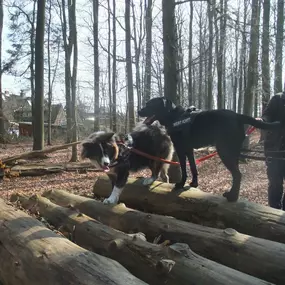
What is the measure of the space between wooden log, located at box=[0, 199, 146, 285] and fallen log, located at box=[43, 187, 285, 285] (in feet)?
3.76

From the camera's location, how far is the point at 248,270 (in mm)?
3223

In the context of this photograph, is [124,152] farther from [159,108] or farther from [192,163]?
[192,163]

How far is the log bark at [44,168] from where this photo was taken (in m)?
9.95

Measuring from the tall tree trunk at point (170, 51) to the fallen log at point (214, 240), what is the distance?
117 inches

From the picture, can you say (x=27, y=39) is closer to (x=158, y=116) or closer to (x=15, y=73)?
(x=15, y=73)

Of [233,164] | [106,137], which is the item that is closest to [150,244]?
[233,164]

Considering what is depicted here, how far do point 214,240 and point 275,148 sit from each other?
84.7 inches

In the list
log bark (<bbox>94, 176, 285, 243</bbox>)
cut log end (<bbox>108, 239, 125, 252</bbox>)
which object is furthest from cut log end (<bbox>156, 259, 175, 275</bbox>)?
log bark (<bbox>94, 176, 285, 243</bbox>)

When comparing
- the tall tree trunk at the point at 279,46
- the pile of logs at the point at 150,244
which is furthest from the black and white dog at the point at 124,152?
the tall tree trunk at the point at 279,46

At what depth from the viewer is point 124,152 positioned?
5.54m

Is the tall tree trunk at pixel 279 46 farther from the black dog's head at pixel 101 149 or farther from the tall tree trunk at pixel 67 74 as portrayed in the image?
the black dog's head at pixel 101 149

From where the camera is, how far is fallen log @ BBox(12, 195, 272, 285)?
2.74 metres

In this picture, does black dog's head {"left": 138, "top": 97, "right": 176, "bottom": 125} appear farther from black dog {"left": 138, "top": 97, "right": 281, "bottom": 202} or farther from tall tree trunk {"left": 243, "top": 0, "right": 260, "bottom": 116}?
tall tree trunk {"left": 243, "top": 0, "right": 260, "bottom": 116}

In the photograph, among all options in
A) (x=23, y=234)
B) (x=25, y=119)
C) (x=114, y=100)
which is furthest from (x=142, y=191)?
(x=25, y=119)
